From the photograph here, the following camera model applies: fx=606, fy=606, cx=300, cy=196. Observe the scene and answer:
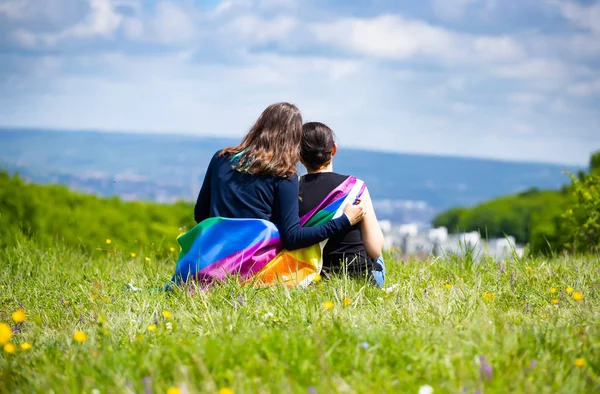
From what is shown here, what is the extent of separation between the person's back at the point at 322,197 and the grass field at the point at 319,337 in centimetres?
27

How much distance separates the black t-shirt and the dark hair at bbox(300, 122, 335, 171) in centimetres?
12

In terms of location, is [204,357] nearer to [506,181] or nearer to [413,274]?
[413,274]

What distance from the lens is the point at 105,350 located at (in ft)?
8.98

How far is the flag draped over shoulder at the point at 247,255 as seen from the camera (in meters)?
4.13

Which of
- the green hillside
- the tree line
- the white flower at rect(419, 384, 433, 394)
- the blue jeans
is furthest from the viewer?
the green hillside

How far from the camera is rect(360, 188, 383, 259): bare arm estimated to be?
168 inches

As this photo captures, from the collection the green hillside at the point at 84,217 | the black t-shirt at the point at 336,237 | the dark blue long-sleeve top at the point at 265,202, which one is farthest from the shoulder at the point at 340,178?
the green hillside at the point at 84,217

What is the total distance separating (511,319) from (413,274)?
4.36 feet

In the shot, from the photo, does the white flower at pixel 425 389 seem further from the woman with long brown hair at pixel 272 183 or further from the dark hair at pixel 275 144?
the dark hair at pixel 275 144

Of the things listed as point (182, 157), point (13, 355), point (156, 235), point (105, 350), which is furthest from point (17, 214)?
point (182, 157)

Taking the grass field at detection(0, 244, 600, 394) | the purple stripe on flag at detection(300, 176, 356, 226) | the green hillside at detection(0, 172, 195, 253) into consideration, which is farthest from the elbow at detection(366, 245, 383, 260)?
the green hillside at detection(0, 172, 195, 253)

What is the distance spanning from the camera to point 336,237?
14.3ft

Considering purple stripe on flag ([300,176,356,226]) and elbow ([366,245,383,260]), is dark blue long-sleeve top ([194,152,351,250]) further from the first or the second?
elbow ([366,245,383,260])

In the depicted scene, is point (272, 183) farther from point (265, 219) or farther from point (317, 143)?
point (317, 143)
